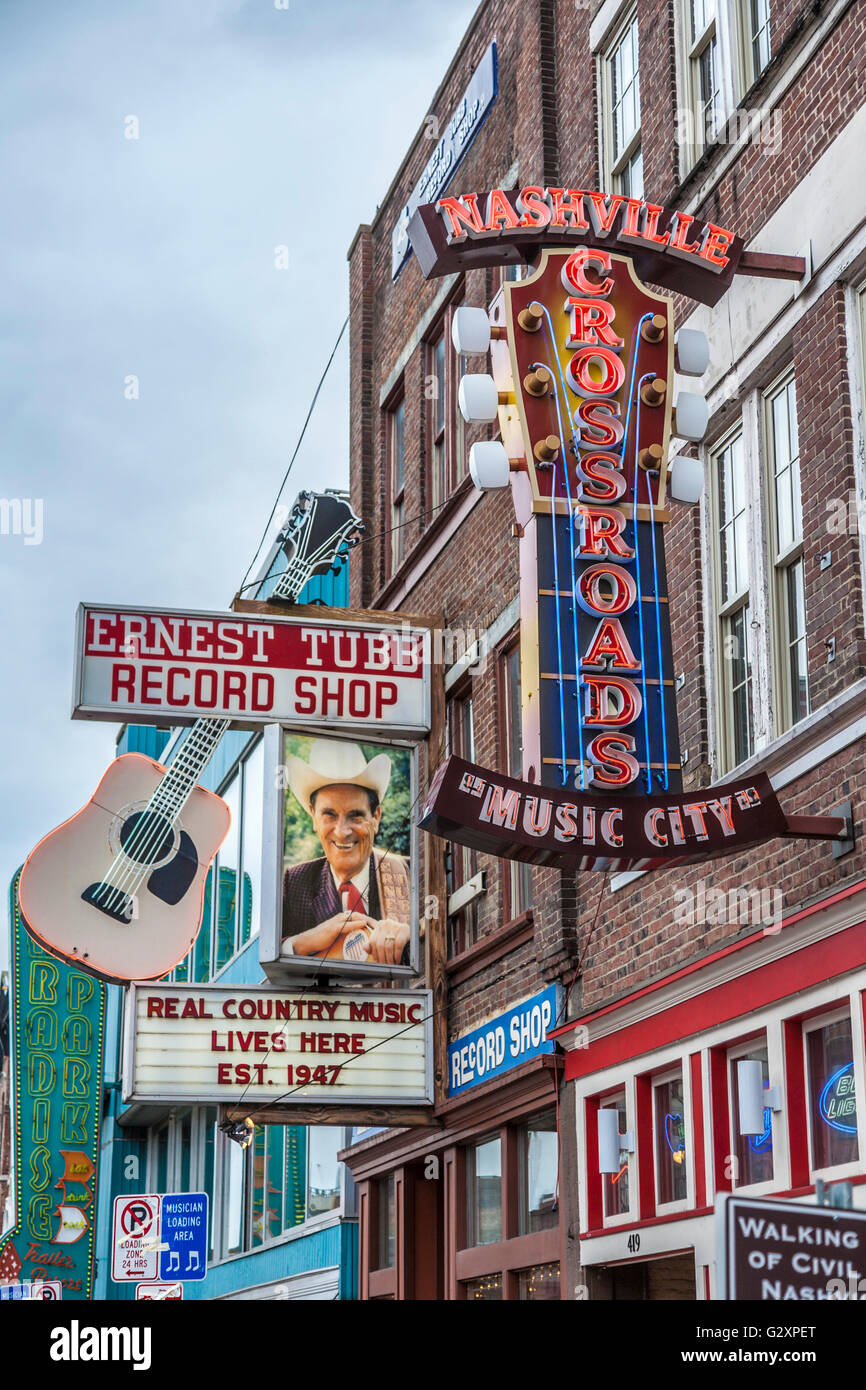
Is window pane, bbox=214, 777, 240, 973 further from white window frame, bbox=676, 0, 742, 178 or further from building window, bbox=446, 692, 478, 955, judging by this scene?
white window frame, bbox=676, 0, 742, 178

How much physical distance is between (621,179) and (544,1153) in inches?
305

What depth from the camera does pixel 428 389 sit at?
19.5m

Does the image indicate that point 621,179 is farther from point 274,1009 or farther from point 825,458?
point 274,1009

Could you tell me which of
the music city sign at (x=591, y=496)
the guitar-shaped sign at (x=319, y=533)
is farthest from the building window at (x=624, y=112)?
the guitar-shaped sign at (x=319, y=533)

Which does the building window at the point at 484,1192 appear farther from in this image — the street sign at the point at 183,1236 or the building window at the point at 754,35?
the building window at the point at 754,35

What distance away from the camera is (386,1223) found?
18.8 m

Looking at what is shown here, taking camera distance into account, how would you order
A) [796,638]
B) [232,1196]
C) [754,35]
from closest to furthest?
[796,638] < [754,35] < [232,1196]

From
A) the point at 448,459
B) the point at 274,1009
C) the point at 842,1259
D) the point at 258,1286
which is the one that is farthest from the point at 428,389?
the point at 842,1259

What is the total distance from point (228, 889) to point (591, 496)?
17269 millimetres

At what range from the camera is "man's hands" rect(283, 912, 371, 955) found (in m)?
15.6

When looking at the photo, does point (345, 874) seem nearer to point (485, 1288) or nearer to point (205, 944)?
point (485, 1288)

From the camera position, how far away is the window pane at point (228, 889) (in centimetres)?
2670

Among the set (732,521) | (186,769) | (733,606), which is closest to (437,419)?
(186,769)

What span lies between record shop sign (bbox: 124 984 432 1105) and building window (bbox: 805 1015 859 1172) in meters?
6.21
